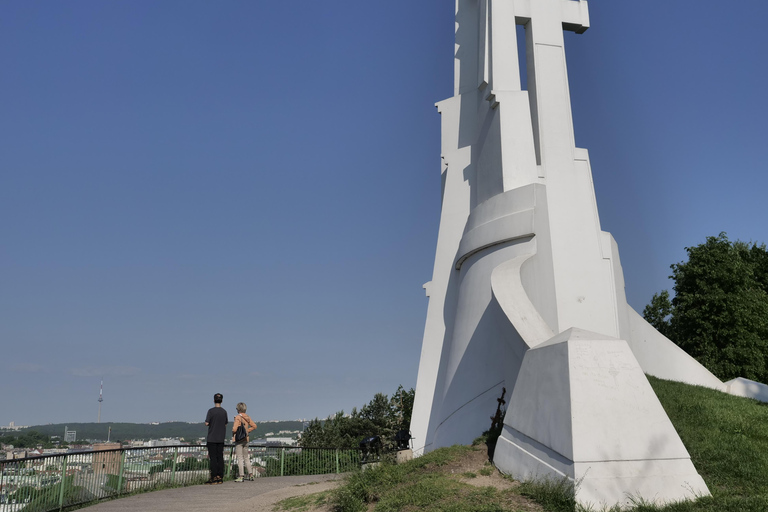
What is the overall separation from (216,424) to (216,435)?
0.17 m

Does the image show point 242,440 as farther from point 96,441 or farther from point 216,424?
point 96,441

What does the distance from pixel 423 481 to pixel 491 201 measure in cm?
768

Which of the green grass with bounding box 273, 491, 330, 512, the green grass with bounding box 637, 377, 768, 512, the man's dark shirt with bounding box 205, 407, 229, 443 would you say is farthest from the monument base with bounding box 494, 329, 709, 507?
the man's dark shirt with bounding box 205, 407, 229, 443

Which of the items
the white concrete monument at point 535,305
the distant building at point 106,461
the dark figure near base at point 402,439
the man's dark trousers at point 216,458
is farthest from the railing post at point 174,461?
the dark figure near base at point 402,439

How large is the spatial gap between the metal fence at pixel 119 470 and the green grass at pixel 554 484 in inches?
136

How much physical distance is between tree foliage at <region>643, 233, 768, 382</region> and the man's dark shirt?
1665 centimetres

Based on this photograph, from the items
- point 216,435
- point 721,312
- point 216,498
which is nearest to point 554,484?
point 216,498

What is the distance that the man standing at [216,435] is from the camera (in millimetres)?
10344

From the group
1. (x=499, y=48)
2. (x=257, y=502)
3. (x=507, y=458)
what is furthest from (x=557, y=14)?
(x=257, y=502)

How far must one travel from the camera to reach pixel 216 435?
1033cm

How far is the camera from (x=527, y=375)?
7.70 meters

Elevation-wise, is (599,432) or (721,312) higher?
(721,312)

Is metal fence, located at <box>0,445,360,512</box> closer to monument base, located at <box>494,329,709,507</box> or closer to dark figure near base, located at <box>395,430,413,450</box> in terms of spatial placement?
dark figure near base, located at <box>395,430,413,450</box>

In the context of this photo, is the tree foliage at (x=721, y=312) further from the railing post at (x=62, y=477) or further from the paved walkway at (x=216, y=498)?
the railing post at (x=62, y=477)
